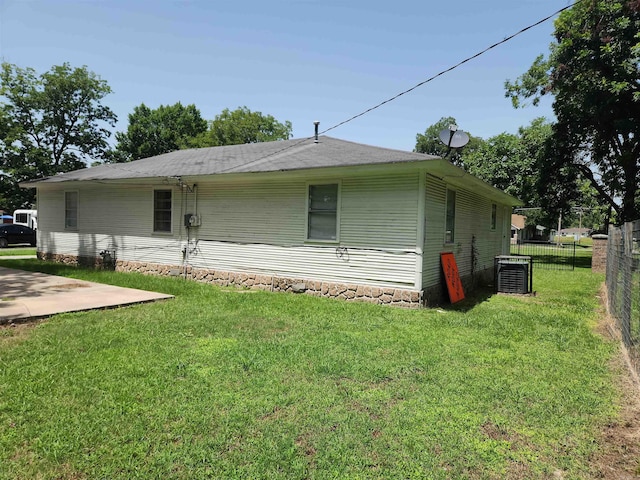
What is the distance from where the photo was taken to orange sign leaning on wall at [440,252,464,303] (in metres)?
8.44

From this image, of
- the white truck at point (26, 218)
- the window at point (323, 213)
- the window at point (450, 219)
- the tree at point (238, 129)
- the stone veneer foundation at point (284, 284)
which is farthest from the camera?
the tree at point (238, 129)

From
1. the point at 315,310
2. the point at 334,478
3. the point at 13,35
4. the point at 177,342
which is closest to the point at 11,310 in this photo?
the point at 177,342

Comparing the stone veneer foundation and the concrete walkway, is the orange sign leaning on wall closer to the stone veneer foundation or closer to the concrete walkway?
the stone veneer foundation

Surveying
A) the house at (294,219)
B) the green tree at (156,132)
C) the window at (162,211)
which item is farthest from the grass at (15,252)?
the green tree at (156,132)

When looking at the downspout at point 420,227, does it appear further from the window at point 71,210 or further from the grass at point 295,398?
the window at point 71,210

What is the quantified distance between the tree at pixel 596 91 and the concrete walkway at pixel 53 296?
55.6 feet

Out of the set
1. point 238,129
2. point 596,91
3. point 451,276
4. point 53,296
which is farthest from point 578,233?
point 53,296

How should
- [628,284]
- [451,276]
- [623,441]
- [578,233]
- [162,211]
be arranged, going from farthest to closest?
[578,233]
[162,211]
[451,276]
[628,284]
[623,441]

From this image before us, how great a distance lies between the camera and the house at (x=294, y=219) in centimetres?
756

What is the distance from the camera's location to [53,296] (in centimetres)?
729

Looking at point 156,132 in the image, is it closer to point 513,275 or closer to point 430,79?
point 430,79

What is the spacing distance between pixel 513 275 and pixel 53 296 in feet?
33.5

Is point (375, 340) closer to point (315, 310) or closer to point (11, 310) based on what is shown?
point (315, 310)

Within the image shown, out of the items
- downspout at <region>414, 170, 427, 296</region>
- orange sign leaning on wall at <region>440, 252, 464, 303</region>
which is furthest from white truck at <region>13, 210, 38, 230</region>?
downspout at <region>414, 170, 427, 296</region>
